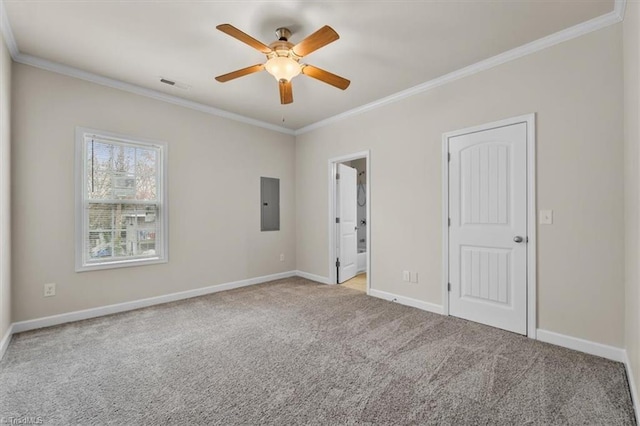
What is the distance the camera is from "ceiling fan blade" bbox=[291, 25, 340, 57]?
204 cm

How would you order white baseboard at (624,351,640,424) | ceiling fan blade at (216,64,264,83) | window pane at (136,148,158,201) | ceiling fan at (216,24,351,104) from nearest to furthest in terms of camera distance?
white baseboard at (624,351,640,424), ceiling fan at (216,24,351,104), ceiling fan blade at (216,64,264,83), window pane at (136,148,158,201)

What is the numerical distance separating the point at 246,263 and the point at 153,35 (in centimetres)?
317

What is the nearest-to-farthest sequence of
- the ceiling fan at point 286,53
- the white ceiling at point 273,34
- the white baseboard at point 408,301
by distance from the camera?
the ceiling fan at point 286,53 → the white ceiling at point 273,34 → the white baseboard at point 408,301

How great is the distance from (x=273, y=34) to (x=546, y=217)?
2886 mm

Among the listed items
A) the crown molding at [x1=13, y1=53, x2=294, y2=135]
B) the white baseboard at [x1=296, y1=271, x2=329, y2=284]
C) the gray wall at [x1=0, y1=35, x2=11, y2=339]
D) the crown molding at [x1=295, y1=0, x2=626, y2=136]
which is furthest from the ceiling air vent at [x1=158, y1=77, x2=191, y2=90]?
the white baseboard at [x1=296, y1=271, x2=329, y2=284]

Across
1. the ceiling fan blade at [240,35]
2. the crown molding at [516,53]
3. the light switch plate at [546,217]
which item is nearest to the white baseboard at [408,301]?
the light switch plate at [546,217]

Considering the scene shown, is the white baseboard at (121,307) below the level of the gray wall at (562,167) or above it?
below

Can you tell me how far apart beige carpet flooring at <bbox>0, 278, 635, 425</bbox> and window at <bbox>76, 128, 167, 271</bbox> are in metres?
0.77

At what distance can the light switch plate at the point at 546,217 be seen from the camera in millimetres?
2590

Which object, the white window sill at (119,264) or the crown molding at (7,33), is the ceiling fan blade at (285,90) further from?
the white window sill at (119,264)

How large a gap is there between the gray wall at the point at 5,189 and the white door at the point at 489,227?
4163mm

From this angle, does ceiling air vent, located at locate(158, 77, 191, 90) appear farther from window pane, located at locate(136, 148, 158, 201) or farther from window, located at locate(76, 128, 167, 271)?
window pane, located at locate(136, 148, 158, 201)

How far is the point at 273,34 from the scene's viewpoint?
8.49 feet

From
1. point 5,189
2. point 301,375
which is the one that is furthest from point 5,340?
point 301,375
